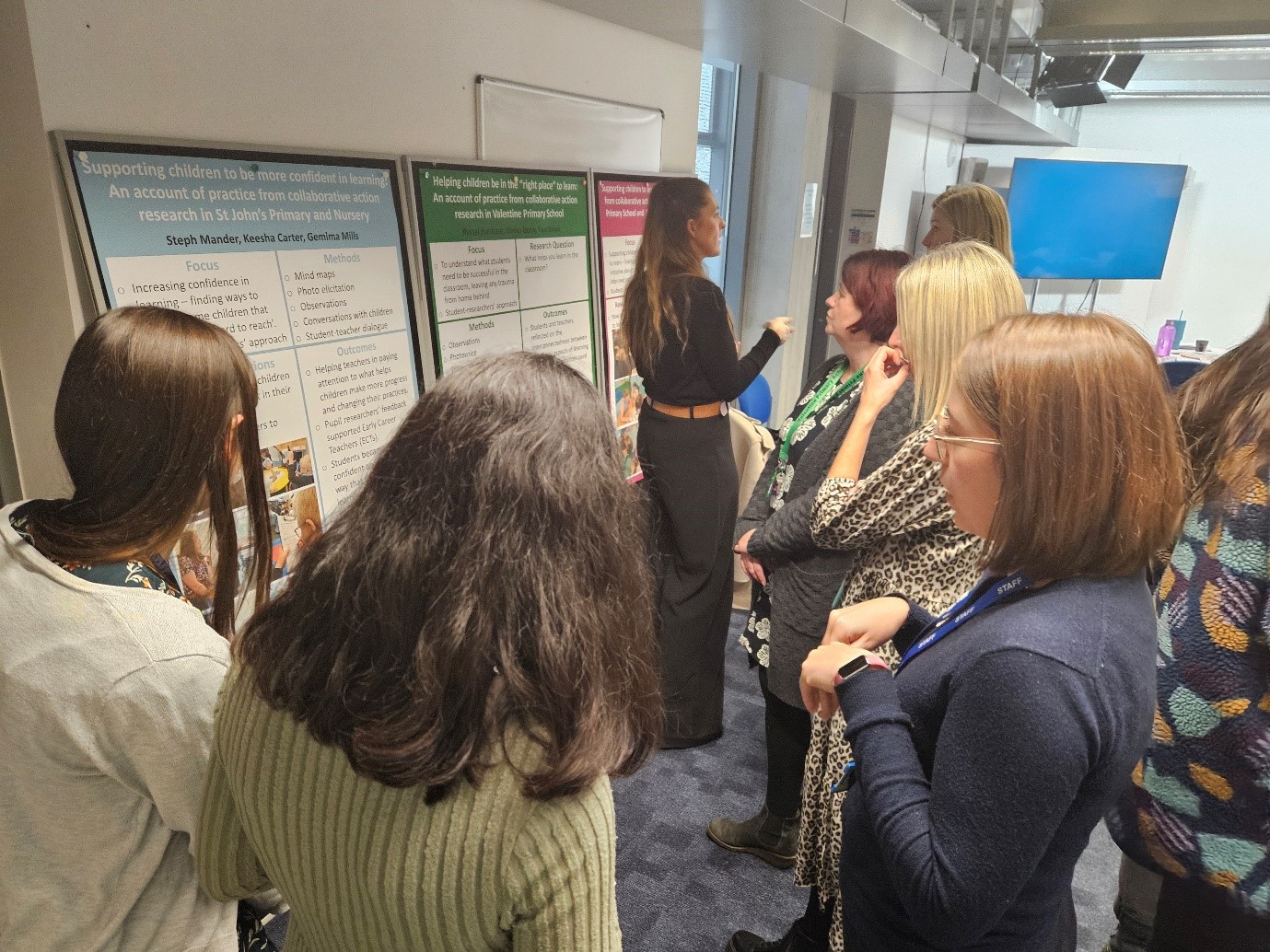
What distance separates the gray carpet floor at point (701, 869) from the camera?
1.81 meters

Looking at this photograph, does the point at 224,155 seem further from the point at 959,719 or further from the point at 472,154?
the point at 959,719

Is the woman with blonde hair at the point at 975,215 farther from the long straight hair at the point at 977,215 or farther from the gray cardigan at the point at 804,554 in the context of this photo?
the gray cardigan at the point at 804,554

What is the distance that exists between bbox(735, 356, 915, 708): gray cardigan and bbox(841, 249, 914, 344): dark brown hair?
261 mm

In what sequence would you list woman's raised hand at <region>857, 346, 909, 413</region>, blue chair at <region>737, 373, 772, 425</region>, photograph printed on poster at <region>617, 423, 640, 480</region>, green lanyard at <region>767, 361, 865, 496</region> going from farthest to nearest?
blue chair at <region>737, 373, 772, 425</region> → photograph printed on poster at <region>617, 423, 640, 480</region> → green lanyard at <region>767, 361, 865, 496</region> → woman's raised hand at <region>857, 346, 909, 413</region>

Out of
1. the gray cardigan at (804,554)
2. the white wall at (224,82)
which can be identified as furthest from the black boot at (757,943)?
the white wall at (224,82)

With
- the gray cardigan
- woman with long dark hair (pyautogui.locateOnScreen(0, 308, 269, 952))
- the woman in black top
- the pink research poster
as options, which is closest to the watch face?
the gray cardigan

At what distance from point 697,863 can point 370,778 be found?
5.27 feet

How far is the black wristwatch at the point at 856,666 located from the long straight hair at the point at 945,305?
0.63 m

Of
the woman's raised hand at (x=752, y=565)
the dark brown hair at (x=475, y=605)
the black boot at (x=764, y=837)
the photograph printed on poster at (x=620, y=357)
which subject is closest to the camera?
the dark brown hair at (x=475, y=605)

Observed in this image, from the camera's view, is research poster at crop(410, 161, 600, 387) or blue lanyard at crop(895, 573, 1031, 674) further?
research poster at crop(410, 161, 600, 387)

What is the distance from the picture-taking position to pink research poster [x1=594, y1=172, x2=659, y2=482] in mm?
2404

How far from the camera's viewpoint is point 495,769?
615 mm

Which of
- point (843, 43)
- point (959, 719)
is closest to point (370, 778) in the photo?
point (959, 719)

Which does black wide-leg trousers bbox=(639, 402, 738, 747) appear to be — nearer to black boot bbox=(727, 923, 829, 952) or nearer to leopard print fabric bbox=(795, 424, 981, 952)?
black boot bbox=(727, 923, 829, 952)
